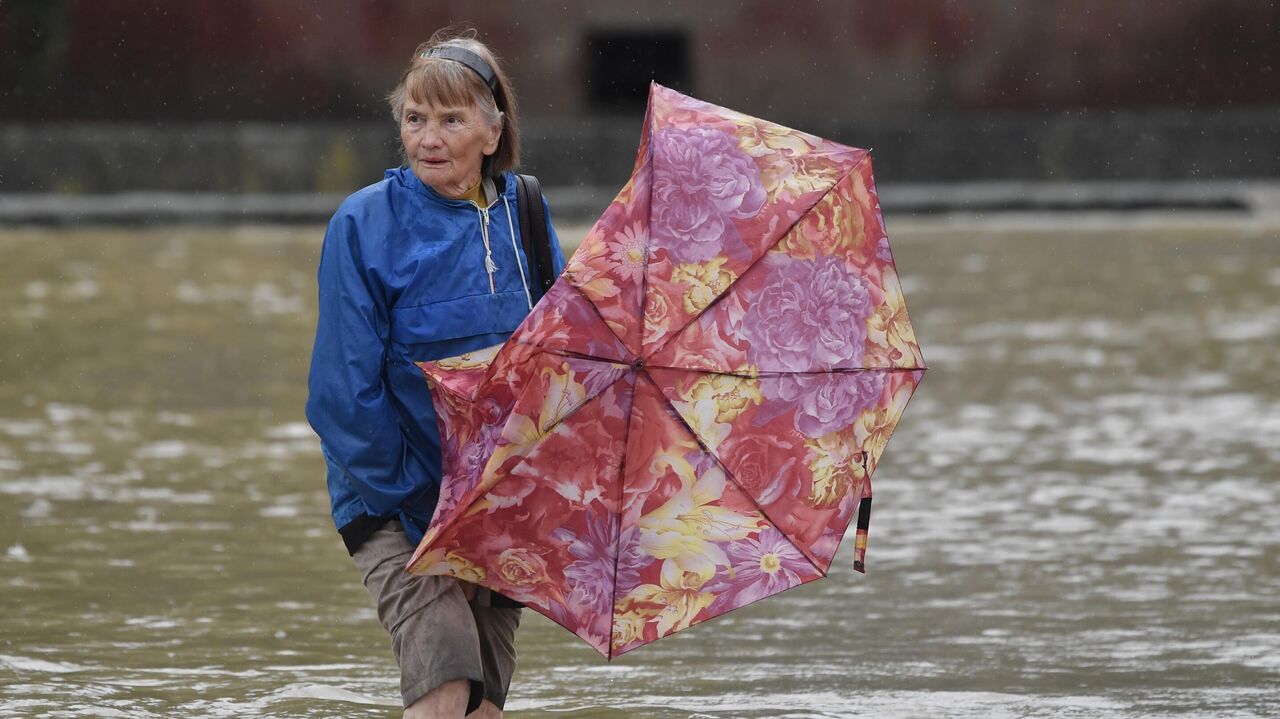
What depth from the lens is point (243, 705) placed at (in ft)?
16.3

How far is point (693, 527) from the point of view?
3.57 metres

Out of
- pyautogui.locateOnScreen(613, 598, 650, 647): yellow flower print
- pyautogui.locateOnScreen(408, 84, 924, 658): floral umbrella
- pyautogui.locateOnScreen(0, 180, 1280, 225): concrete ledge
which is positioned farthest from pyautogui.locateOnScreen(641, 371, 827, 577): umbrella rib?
pyautogui.locateOnScreen(0, 180, 1280, 225): concrete ledge

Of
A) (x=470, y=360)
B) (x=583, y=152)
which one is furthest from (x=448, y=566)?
(x=583, y=152)

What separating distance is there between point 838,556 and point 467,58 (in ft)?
11.2

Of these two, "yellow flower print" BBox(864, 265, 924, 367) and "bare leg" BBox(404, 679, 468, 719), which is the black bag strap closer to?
"yellow flower print" BBox(864, 265, 924, 367)

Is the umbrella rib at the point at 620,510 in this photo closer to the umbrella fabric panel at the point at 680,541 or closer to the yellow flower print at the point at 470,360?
the umbrella fabric panel at the point at 680,541

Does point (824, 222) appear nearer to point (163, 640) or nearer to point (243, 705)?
point (243, 705)

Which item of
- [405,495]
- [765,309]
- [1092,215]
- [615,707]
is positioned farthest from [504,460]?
[1092,215]

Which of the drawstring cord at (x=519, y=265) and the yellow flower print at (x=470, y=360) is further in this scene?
the drawstring cord at (x=519, y=265)

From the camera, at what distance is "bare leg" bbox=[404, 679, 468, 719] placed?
3.55 m

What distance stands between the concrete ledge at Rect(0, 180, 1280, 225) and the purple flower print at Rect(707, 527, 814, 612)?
17.2 metres

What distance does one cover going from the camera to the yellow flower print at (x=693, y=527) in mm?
3549

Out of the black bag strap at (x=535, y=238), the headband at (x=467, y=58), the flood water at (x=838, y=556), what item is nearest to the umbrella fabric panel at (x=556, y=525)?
the black bag strap at (x=535, y=238)

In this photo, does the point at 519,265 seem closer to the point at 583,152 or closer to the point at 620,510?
the point at 620,510
